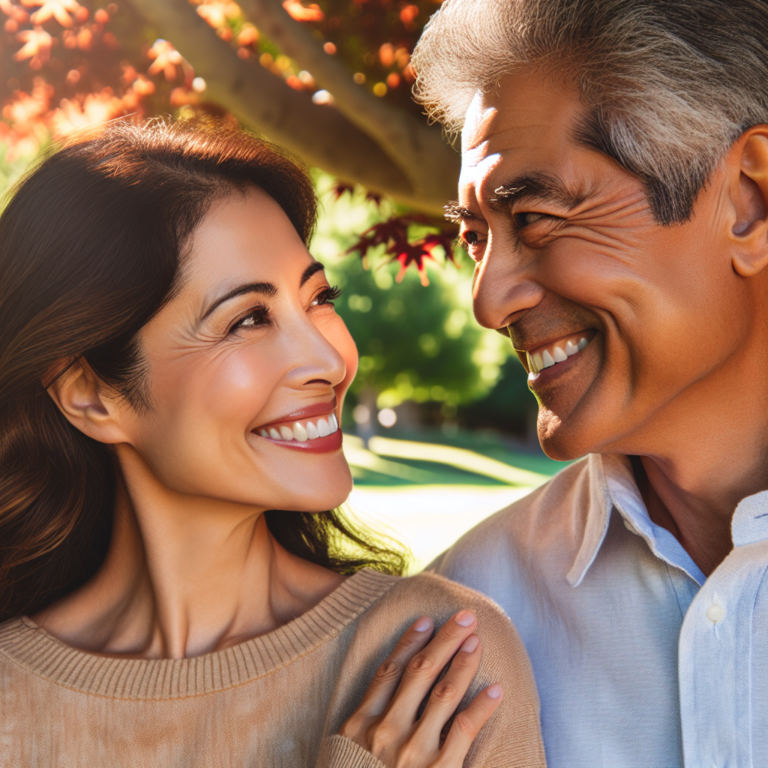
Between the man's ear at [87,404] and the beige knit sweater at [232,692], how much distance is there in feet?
2.04

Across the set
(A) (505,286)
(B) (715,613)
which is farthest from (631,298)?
(B) (715,613)

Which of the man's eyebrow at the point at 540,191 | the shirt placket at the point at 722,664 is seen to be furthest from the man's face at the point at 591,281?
the shirt placket at the point at 722,664

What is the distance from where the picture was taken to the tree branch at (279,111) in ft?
9.60

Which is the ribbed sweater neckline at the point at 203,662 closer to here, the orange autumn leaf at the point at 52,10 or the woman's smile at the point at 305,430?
the woman's smile at the point at 305,430

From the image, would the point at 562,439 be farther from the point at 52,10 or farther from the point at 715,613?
the point at 52,10

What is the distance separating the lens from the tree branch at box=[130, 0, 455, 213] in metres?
2.93

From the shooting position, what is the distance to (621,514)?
2264mm

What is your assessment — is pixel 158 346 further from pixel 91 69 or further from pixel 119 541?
pixel 91 69

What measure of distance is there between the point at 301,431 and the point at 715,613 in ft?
3.56

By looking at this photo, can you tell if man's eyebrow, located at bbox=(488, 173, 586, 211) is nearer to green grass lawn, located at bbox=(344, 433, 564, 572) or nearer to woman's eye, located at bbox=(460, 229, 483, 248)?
woman's eye, located at bbox=(460, 229, 483, 248)

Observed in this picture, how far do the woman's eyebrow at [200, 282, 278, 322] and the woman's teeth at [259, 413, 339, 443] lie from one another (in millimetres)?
342


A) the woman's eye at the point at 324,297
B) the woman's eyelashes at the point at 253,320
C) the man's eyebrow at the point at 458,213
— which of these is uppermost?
the man's eyebrow at the point at 458,213

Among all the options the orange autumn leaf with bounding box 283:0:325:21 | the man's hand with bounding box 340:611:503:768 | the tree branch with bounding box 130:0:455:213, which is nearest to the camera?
the man's hand with bounding box 340:611:503:768

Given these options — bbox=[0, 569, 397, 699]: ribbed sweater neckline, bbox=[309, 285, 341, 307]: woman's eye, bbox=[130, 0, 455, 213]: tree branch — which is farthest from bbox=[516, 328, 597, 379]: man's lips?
bbox=[130, 0, 455, 213]: tree branch
